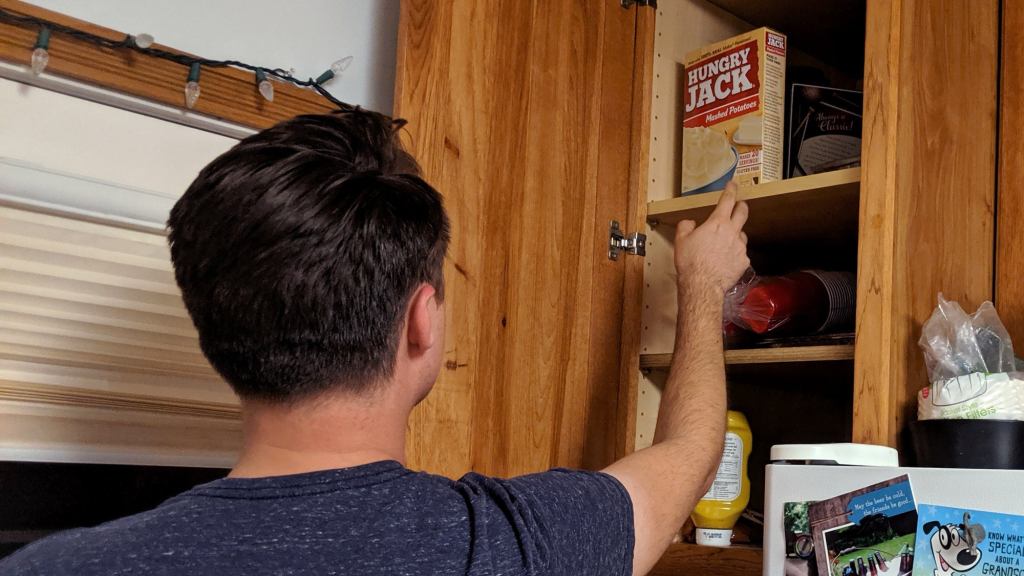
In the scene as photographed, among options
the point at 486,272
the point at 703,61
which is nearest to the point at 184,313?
the point at 486,272

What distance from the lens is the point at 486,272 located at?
4.54ft

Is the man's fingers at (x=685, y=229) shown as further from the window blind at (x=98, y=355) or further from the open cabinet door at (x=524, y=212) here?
the window blind at (x=98, y=355)

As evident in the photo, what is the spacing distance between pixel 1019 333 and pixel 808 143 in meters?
0.43

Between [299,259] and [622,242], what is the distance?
0.84m

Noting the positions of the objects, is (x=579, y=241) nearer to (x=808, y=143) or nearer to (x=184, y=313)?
(x=808, y=143)

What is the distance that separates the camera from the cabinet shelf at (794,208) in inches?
56.2

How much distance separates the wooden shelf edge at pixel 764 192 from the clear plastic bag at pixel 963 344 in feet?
0.75

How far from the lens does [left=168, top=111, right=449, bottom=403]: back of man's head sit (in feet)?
2.77

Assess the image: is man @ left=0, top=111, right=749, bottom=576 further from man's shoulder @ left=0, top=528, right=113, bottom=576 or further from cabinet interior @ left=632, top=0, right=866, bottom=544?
cabinet interior @ left=632, top=0, right=866, bottom=544

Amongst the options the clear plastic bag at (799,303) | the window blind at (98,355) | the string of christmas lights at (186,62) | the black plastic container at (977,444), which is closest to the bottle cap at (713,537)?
the clear plastic bag at (799,303)

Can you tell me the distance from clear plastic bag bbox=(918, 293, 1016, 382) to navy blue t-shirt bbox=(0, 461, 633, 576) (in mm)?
570

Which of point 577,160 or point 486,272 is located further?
point 577,160

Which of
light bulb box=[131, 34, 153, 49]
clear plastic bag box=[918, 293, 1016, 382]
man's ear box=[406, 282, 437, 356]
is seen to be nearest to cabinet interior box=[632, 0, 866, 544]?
clear plastic bag box=[918, 293, 1016, 382]

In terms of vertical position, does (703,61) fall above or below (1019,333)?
above
